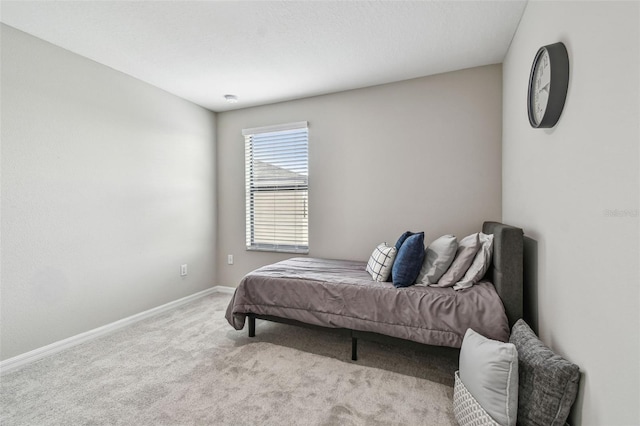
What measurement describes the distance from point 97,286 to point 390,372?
2.74 metres

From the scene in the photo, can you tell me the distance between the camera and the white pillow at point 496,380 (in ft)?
4.26

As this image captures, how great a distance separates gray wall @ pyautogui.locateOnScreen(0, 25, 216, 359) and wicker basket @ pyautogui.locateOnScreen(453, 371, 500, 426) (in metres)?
3.08

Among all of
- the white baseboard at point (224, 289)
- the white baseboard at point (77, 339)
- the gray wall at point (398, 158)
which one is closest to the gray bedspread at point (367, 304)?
the gray wall at point (398, 158)

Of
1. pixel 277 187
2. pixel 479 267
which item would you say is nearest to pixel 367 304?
pixel 479 267

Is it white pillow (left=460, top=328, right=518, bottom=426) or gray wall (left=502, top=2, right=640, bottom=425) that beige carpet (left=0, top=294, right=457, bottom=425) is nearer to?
white pillow (left=460, top=328, right=518, bottom=426)

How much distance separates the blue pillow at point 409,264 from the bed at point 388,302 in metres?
0.07

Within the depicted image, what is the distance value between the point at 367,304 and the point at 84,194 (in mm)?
2682

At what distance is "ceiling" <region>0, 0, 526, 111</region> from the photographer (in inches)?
77.8

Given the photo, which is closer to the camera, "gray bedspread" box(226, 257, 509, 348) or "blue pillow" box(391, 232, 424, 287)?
"gray bedspread" box(226, 257, 509, 348)

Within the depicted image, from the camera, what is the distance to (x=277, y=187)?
3.81m

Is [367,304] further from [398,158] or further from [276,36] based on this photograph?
[276,36]

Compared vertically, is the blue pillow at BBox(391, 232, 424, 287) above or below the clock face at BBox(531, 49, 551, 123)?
below

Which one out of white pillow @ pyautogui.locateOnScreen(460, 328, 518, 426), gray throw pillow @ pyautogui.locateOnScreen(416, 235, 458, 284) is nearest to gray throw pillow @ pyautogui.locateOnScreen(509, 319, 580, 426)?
white pillow @ pyautogui.locateOnScreen(460, 328, 518, 426)

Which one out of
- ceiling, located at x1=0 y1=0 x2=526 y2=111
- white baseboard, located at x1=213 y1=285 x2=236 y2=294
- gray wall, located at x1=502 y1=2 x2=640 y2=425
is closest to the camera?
gray wall, located at x1=502 y1=2 x2=640 y2=425
